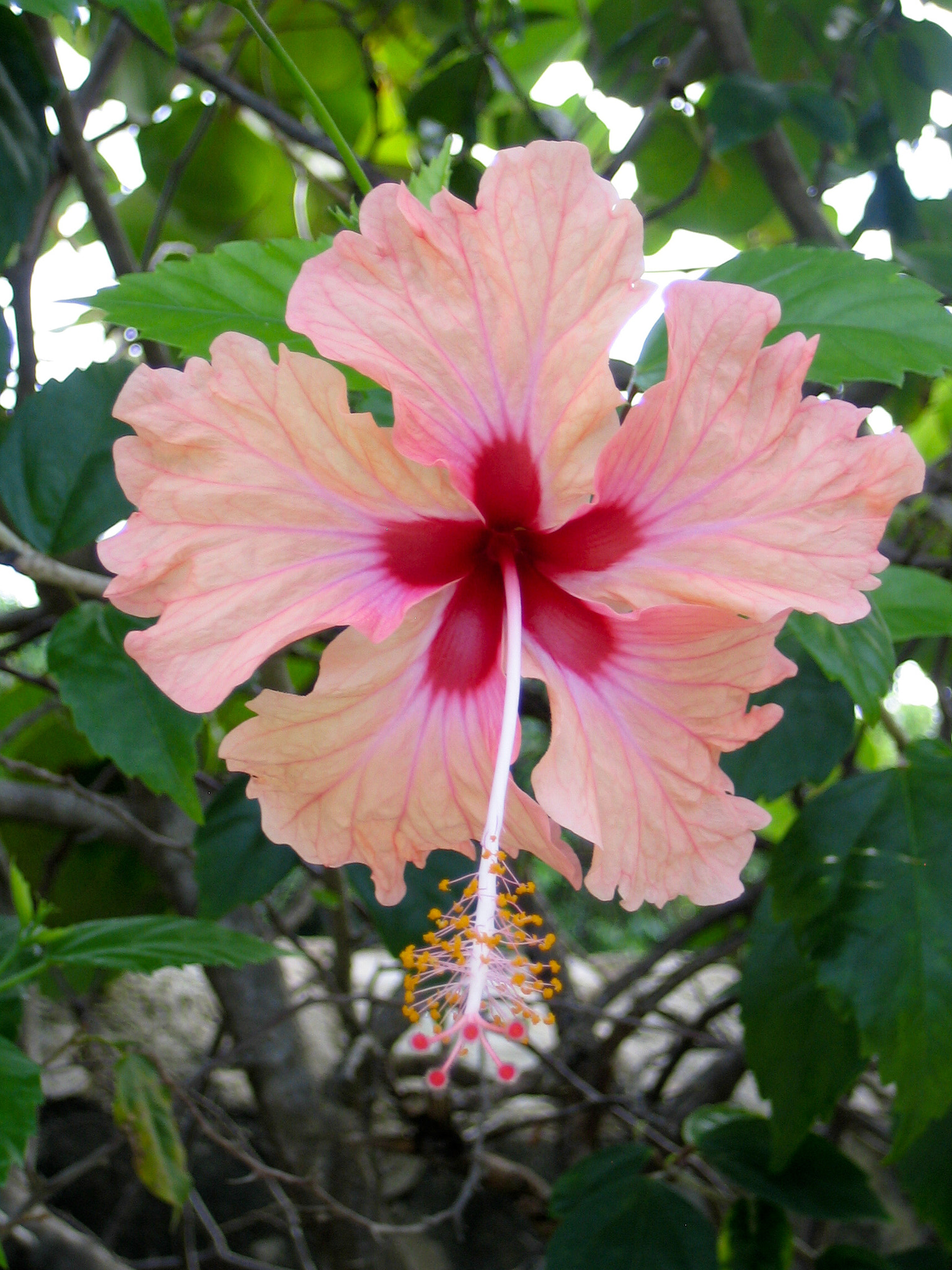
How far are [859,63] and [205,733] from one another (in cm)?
152

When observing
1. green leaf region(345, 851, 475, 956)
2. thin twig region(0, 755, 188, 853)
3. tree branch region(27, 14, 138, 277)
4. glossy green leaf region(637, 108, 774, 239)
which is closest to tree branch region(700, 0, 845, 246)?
glossy green leaf region(637, 108, 774, 239)

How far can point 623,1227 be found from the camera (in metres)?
1.26

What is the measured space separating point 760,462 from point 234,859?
0.80m

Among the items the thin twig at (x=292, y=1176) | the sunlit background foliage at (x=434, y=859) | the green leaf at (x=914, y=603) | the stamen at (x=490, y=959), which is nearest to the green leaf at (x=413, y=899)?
the sunlit background foliage at (x=434, y=859)

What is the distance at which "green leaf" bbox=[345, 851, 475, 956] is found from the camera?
1073 millimetres

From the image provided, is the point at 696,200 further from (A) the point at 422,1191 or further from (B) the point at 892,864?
(A) the point at 422,1191

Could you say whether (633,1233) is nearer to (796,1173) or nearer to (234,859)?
(796,1173)

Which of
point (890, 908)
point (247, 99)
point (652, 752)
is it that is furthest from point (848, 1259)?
point (247, 99)

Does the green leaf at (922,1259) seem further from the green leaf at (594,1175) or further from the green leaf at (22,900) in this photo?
the green leaf at (22,900)

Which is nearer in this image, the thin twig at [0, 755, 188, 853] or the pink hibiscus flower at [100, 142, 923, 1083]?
the pink hibiscus flower at [100, 142, 923, 1083]

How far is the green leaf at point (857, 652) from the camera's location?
785 millimetres

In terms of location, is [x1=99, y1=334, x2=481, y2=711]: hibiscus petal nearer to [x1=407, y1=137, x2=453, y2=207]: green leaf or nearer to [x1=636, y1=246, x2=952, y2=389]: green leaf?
[x1=407, y1=137, x2=453, y2=207]: green leaf

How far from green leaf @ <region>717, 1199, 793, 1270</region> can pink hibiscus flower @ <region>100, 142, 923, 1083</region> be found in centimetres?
80

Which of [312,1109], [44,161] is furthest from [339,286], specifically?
[312,1109]
